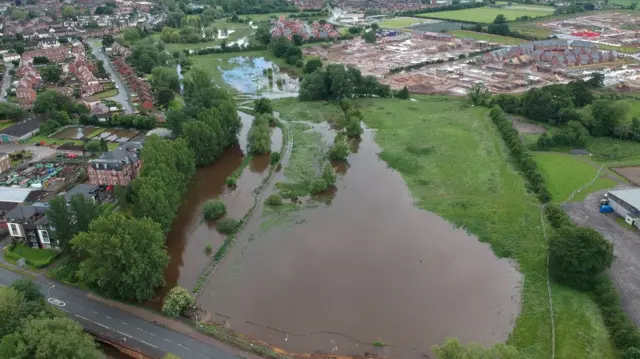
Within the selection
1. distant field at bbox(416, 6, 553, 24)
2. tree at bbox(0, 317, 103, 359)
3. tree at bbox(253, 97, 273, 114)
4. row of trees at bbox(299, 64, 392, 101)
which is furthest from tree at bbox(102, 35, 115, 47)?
tree at bbox(0, 317, 103, 359)

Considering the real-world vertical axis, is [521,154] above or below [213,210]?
above

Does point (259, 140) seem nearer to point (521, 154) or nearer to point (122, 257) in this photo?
point (122, 257)

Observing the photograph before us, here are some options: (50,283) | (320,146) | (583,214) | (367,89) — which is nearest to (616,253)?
(583,214)

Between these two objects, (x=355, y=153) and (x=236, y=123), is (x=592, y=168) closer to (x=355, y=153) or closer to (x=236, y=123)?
(x=355, y=153)

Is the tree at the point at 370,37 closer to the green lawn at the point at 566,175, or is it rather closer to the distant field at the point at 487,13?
the distant field at the point at 487,13

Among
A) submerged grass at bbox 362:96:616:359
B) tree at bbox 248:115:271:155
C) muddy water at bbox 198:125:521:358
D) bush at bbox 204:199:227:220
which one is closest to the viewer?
submerged grass at bbox 362:96:616:359

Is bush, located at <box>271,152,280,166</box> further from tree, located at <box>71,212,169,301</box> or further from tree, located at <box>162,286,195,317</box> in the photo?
tree, located at <box>162,286,195,317</box>

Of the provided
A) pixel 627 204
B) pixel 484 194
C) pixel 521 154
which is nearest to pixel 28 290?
pixel 484 194
